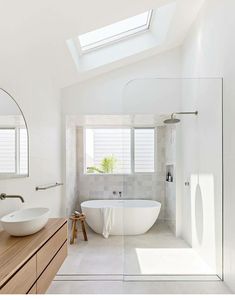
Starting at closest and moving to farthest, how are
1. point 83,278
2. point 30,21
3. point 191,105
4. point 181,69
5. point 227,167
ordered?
1. point 30,21
2. point 227,167
3. point 83,278
4. point 191,105
5. point 181,69

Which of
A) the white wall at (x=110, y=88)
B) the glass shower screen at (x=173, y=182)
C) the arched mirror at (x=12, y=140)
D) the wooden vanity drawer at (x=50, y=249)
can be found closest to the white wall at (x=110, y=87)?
the white wall at (x=110, y=88)

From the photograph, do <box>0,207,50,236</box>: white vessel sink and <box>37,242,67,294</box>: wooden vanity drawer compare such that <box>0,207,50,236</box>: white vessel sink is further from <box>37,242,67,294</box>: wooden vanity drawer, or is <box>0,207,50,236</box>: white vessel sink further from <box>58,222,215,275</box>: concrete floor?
<box>58,222,215,275</box>: concrete floor

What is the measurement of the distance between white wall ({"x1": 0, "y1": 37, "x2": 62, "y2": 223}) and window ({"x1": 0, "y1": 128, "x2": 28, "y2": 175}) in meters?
0.12

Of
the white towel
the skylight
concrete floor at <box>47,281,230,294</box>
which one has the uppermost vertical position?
the skylight

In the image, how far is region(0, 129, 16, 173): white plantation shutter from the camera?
247cm

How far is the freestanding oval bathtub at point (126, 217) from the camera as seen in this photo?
3650 mm

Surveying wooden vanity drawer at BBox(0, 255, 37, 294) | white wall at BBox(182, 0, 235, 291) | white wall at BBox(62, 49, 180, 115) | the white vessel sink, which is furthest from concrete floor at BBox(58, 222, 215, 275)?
white wall at BBox(62, 49, 180, 115)

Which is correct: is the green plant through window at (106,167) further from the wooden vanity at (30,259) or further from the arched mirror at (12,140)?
the wooden vanity at (30,259)

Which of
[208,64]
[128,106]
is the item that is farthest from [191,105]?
[128,106]

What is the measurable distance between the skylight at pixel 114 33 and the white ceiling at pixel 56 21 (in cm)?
44

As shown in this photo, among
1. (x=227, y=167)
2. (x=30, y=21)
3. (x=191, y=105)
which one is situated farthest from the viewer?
(x=191, y=105)

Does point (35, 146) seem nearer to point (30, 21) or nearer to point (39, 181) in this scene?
point (39, 181)

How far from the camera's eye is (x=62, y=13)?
268 centimetres

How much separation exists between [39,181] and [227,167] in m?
2.22
